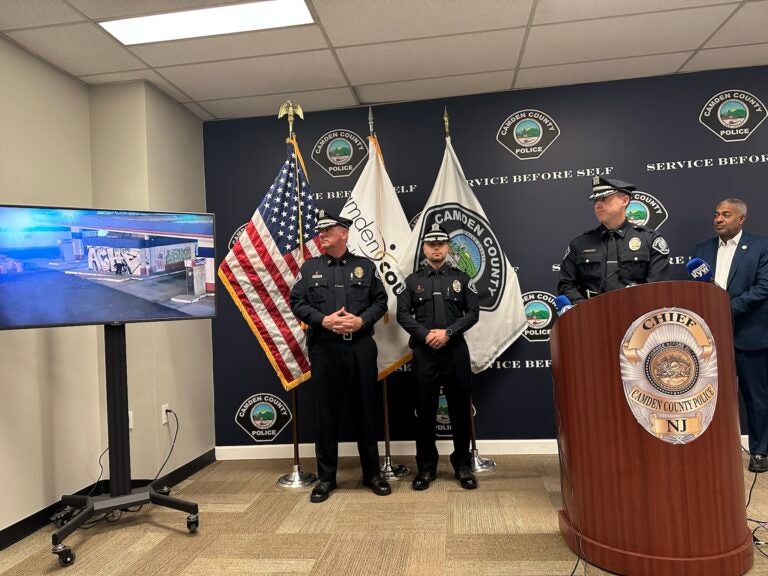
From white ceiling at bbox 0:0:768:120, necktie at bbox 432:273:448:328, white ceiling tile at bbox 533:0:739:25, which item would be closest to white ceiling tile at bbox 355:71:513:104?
white ceiling at bbox 0:0:768:120

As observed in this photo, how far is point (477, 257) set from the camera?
3932 mm

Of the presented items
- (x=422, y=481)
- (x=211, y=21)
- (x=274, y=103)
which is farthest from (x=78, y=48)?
(x=422, y=481)

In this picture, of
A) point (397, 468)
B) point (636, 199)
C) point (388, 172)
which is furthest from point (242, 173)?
point (636, 199)

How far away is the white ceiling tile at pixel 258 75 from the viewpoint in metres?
3.40

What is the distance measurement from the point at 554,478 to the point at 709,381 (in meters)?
1.70

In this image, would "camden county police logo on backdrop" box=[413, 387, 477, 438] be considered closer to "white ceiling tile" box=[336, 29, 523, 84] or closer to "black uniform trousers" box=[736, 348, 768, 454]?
"black uniform trousers" box=[736, 348, 768, 454]

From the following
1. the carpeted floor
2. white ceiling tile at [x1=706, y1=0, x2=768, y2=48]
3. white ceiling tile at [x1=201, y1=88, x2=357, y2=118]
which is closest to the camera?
the carpeted floor

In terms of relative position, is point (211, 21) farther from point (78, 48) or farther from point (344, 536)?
point (344, 536)

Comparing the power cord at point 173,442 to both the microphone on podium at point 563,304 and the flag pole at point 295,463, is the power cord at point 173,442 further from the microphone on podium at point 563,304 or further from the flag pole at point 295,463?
the microphone on podium at point 563,304

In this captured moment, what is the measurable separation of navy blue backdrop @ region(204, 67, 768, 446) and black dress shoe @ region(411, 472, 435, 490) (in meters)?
0.69

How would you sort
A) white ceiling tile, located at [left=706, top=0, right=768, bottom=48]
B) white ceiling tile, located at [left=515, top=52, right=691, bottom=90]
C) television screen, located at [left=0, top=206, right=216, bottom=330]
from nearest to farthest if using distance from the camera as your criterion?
television screen, located at [left=0, top=206, right=216, bottom=330] < white ceiling tile, located at [left=706, top=0, right=768, bottom=48] < white ceiling tile, located at [left=515, top=52, right=691, bottom=90]

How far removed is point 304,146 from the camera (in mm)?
4242

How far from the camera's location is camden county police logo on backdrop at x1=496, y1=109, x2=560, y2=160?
4004mm

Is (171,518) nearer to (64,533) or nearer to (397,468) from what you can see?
(64,533)
